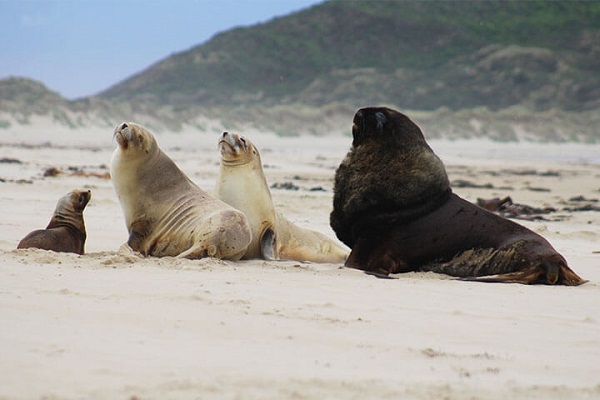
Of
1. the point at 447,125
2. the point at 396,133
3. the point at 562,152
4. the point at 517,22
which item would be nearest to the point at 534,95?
the point at 517,22

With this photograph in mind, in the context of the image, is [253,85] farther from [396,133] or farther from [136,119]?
[396,133]

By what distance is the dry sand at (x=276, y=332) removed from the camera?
3.27 metres

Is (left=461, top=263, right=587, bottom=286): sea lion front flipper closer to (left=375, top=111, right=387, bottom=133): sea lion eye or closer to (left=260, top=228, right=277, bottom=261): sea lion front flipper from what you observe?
(left=375, top=111, right=387, bottom=133): sea lion eye

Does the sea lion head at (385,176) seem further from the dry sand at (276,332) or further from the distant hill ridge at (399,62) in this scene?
the distant hill ridge at (399,62)

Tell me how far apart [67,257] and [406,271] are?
2307 millimetres

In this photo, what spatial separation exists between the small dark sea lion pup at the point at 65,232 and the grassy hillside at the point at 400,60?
6768cm

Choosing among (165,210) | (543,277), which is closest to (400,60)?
(165,210)

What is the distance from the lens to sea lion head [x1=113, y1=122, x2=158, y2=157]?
287 inches

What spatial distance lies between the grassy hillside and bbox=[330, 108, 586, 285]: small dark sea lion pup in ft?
220

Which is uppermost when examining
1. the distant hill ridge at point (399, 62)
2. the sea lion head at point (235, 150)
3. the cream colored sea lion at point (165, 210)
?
the distant hill ridge at point (399, 62)

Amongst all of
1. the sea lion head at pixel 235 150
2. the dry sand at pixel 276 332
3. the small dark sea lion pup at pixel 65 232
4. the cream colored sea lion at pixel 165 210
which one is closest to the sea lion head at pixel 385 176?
the dry sand at pixel 276 332

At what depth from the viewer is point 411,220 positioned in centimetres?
662

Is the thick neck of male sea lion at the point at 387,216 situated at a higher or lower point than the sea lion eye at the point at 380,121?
lower

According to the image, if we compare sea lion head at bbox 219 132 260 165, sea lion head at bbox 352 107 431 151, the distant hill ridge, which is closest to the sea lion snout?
sea lion head at bbox 219 132 260 165
